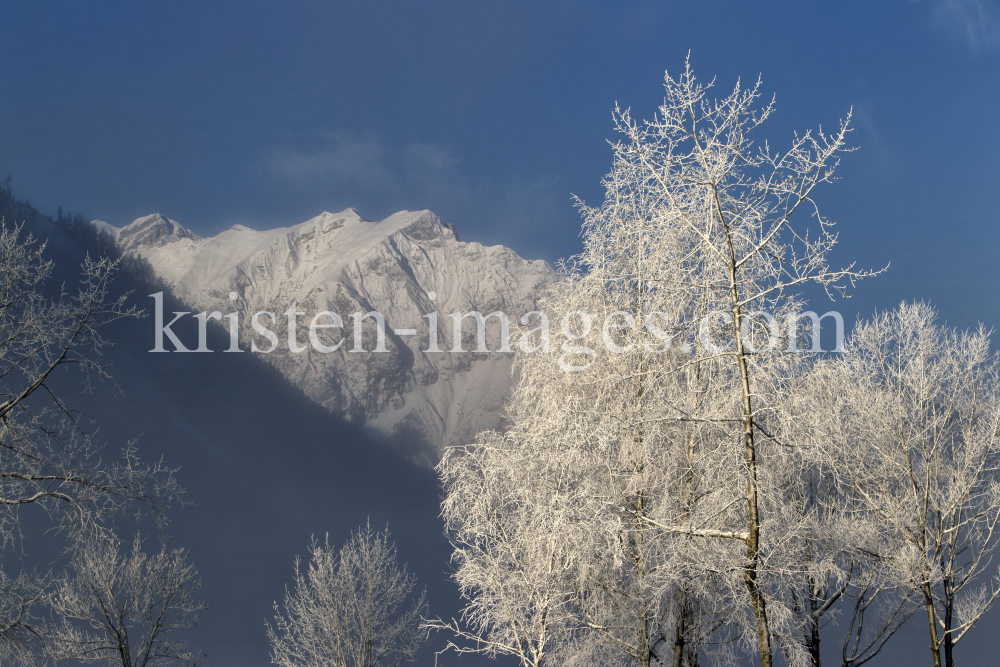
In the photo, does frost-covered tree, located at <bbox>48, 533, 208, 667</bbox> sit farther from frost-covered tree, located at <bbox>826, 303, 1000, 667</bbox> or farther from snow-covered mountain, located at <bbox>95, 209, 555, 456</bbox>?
snow-covered mountain, located at <bbox>95, 209, 555, 456</bbox>

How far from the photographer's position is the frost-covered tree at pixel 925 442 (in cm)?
1188

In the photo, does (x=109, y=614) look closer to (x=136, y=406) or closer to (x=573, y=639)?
(x=573, y=639)

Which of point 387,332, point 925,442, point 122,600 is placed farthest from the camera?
point 387,332

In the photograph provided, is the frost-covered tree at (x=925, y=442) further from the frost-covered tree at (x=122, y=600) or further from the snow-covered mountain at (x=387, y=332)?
the snow-covered mountain at (x=387, y=332)

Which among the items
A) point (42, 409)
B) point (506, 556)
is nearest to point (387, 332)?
point (506, 556)

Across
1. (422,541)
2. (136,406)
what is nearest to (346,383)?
(422,541)

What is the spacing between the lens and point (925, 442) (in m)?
12.4

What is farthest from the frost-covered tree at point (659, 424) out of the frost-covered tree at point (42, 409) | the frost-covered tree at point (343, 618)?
the frost-covered tree at point (343, 618)

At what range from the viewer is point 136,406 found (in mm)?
100250

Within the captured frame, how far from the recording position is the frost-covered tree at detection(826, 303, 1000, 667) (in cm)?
1188

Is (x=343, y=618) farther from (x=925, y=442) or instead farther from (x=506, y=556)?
(x=925, y=442)

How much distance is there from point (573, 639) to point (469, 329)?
178m

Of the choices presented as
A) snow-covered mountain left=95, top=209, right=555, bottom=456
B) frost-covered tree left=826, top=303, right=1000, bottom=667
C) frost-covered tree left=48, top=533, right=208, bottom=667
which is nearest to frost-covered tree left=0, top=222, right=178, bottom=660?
frost-covered tree left=48, top=533, right=208, bottom=667

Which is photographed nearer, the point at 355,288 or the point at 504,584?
the point at 504,584
